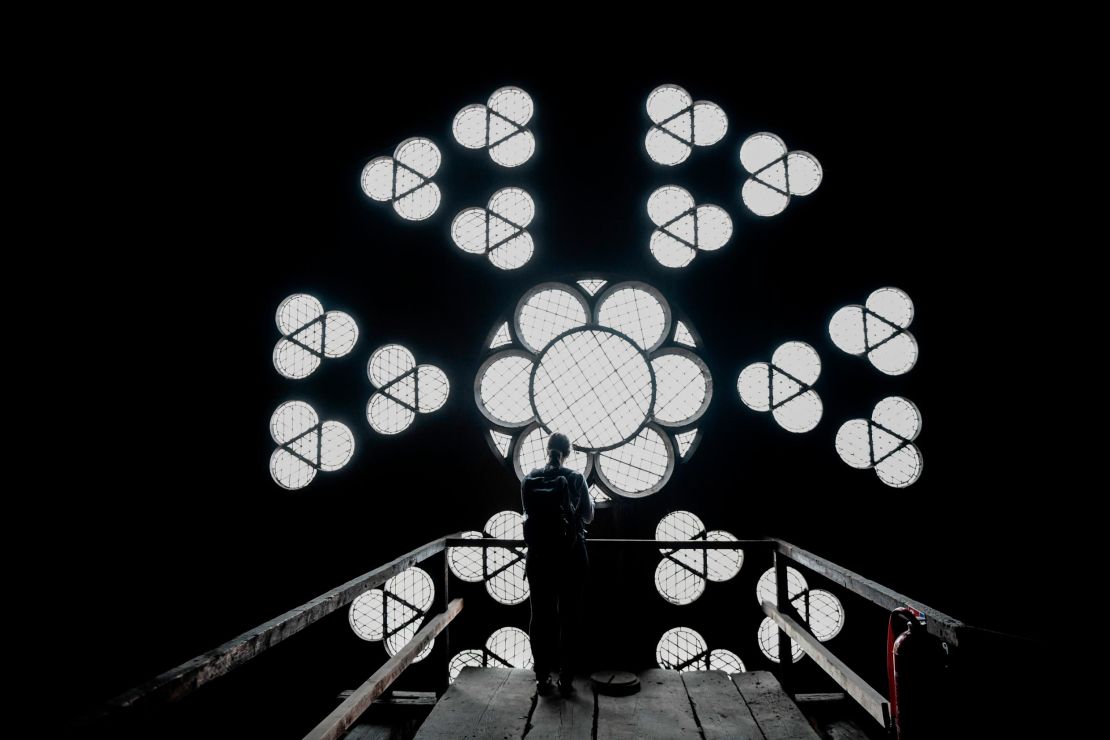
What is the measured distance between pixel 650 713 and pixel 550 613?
0.84 metres

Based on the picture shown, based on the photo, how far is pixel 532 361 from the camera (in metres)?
6.15

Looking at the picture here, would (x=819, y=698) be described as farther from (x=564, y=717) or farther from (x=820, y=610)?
(x=564, y=717)

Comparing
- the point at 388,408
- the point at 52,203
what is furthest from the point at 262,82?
the point at 388,408

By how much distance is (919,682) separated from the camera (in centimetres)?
201

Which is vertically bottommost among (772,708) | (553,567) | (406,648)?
(772,708)

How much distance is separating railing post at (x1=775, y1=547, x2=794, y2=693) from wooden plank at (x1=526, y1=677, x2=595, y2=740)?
150 centimetres

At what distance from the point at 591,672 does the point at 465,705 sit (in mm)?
988

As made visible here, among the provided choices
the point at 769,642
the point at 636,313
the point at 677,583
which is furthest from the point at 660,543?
the point at 636,313

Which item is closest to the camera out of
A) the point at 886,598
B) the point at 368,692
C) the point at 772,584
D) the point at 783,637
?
the point at 886,598

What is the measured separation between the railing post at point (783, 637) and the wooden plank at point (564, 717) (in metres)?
1.50

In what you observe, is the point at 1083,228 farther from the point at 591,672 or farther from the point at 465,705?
the point at 465,705

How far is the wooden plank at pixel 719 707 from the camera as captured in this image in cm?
306

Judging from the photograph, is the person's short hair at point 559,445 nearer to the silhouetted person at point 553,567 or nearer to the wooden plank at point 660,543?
the silhouetted person at point 553,567

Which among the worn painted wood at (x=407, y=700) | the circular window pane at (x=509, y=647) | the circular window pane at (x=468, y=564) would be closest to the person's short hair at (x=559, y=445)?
the circular window pane at (x=468, y=564)
